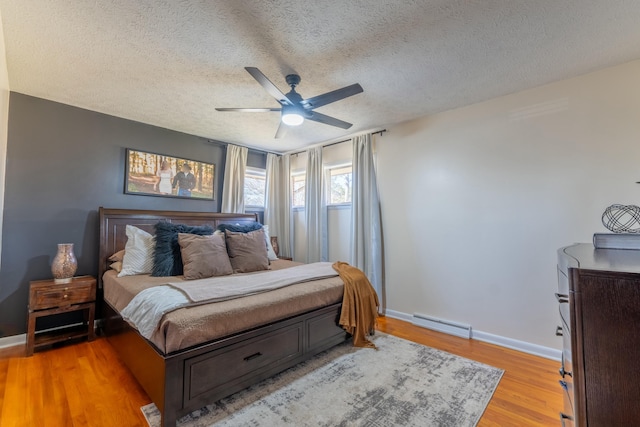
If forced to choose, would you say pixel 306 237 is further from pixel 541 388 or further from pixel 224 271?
pixel 541 388

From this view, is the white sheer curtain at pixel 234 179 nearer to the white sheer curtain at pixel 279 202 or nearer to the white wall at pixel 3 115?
the white sheer curtain at pixel 279 202

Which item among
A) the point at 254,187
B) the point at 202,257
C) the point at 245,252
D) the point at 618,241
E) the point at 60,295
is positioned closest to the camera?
the point at 618,241

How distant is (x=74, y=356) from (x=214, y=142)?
9.91 feet

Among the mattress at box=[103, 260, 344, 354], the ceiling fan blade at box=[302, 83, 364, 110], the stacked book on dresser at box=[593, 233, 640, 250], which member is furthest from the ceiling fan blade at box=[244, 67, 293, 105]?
the stacked book on dresser at box=[593, 233, 640, 250]

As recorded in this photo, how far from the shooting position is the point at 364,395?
1.90 meters

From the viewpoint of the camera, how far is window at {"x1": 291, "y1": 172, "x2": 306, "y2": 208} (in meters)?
4.87

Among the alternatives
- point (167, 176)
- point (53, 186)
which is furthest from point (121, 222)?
point (167, 176)

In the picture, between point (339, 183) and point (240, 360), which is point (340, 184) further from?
point (240, 360)

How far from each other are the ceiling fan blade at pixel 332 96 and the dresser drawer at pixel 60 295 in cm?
282

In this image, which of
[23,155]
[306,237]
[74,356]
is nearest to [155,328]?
[74,356]

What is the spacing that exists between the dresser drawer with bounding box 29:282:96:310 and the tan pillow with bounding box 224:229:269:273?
1.39 metres

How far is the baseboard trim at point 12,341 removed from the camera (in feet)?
8.61

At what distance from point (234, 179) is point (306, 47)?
2.76m

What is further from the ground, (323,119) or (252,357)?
(323,119)
